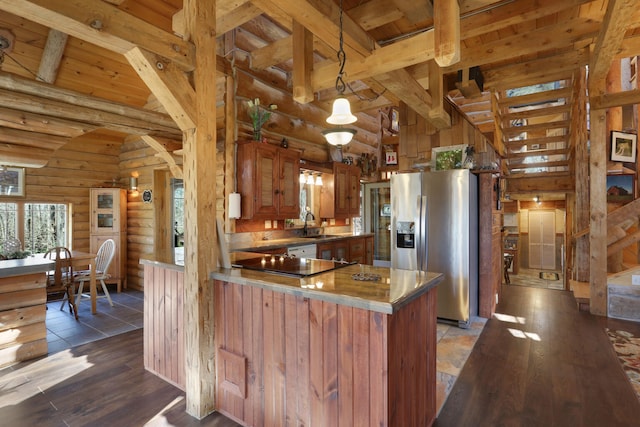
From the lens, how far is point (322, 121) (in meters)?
5.63

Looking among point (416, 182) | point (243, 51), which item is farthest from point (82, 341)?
point (416, 182)

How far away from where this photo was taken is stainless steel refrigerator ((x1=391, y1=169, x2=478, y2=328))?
379 centimetres

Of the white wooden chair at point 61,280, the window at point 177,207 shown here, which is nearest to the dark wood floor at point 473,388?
the white wooden chair at point 61,280

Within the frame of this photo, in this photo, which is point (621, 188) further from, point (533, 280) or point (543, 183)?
point (533, 280)

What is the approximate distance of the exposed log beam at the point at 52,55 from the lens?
4082 millimetres

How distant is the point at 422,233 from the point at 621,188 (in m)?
4.42

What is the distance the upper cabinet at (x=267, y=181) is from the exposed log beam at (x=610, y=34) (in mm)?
3484

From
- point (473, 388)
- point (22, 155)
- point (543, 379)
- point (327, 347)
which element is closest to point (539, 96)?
point (543, 379)

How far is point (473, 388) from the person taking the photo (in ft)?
8.20

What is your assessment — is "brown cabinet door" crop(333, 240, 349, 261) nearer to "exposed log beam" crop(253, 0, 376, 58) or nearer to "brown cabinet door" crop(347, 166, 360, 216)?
"brown cabinet door" crop(347, 166, 360, 216)

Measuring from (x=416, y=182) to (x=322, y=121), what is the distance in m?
2.32

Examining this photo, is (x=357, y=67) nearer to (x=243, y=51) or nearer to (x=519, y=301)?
(x=243, y=51)

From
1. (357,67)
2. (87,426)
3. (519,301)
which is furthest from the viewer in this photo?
(519,301)

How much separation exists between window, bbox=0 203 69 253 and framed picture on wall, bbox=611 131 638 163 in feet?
30.4
